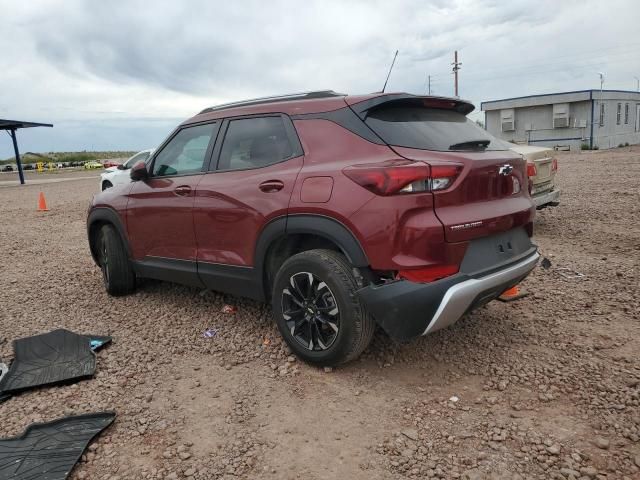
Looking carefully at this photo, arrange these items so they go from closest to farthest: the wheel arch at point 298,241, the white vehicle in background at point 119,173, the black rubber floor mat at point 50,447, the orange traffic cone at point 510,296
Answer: the black rubber floor mat at point 50,447 → the wheel arch at point 298,241 → the orange traffic cone at point 510,296 → the white vehicle in background at point 119,173

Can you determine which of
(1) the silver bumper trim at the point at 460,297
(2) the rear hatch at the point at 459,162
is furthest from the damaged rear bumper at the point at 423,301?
(2) the rear hatch at the point at 459,162

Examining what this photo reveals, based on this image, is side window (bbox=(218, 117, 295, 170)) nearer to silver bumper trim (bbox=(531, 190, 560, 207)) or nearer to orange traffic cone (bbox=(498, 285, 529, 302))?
orange traffic cone (bbox=(498, 285, 529, 302))

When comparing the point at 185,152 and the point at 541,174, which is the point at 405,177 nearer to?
the point at 185,152

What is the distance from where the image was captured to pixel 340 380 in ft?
10.9

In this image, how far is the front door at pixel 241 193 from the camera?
3.51 metres

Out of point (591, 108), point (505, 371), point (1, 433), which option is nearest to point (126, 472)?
point (1, 433)

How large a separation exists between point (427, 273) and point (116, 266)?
345cm

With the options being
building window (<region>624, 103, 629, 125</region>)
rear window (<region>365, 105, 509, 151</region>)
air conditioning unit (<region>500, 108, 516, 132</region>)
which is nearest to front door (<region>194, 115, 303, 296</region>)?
rear window (<region>365, 105, 509, 151</region>)

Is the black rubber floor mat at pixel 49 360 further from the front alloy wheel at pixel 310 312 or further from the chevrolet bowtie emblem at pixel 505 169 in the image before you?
the chevrolet bowtie emblem at pixel 505 169

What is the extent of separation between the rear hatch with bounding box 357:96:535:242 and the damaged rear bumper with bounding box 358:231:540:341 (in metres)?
0.27

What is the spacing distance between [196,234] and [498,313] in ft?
8.58

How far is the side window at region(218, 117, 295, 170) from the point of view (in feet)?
12.0

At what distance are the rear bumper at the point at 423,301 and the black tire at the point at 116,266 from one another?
303 cm

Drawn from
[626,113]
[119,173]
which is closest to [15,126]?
[119,173]
